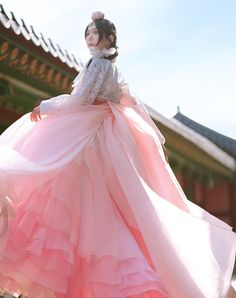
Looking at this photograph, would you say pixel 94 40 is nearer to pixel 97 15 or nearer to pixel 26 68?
pixel 97 15

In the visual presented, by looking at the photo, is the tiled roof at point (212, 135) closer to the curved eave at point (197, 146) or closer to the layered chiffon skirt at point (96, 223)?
the curved eave at point (197, 146)

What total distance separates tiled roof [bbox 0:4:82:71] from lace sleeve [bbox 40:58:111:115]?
5.09 feet

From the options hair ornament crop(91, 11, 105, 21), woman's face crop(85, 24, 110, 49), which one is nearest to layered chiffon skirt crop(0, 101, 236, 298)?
woman's face crop(85, 24, 110, 49)

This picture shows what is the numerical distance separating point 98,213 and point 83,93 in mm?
609

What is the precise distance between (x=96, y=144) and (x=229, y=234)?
2.51 ft

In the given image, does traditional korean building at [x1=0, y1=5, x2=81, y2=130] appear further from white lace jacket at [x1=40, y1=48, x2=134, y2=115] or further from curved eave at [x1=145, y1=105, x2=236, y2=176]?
curved eave at [x1=145, y1=105, x2=236, y2=176]

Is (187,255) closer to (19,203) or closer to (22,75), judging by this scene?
(19,203)

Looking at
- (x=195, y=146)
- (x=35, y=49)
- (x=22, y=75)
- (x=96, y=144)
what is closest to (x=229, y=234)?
(x=96, y=144)

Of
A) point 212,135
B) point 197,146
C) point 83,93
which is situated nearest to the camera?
point 83,93

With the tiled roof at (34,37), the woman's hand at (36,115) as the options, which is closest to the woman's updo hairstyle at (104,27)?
the woman's hand at (36,115)

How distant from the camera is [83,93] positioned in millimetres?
2496

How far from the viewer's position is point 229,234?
8.23 ft

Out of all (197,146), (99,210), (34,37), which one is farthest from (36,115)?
(197,146)

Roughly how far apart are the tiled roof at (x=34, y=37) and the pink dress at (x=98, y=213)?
61.2 inches
